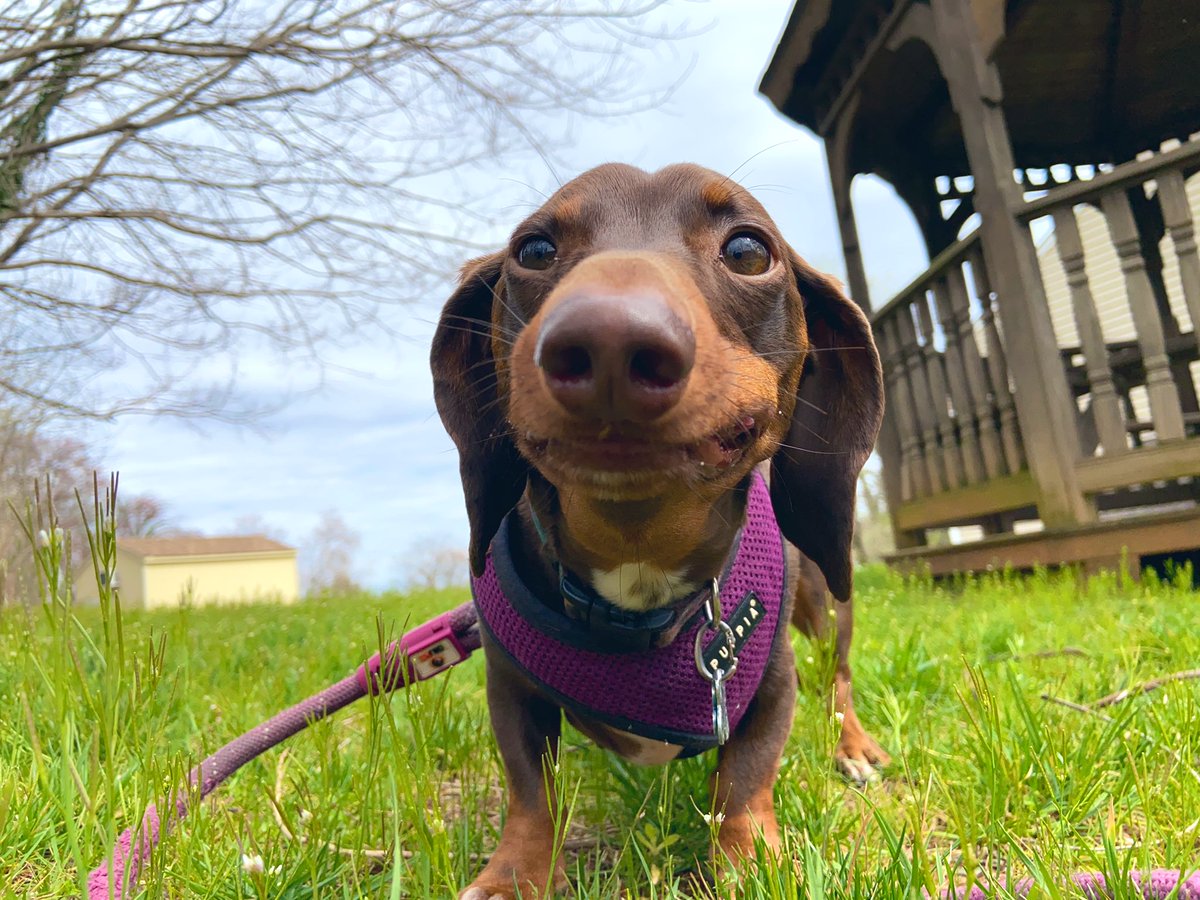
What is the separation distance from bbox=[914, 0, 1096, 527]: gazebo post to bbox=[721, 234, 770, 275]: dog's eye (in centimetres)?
420

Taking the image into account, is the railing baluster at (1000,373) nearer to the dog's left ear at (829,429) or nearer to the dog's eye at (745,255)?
the dog's left ear at (829,429)

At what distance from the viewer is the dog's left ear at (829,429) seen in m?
1.77

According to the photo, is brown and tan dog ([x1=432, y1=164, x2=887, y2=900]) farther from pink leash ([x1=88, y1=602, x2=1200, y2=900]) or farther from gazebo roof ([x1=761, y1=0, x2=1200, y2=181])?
gazebo roof ([x1=761, y1=0, x2=1200, y2=181])

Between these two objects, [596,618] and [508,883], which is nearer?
[508,883]

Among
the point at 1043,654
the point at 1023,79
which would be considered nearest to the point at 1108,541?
the point at 1043,654

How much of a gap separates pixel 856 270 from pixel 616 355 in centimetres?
733

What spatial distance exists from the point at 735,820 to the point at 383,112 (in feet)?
17.6

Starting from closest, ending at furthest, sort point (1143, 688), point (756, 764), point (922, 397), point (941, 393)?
point (756, 764) → point (1143, 688) → point (941, 393) → point (922, 397)

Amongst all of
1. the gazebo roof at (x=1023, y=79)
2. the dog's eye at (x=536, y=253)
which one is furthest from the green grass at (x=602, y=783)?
the gazebo roof at (x=1023, y=79)

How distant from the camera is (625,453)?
1168mm

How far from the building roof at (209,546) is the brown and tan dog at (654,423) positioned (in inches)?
1644

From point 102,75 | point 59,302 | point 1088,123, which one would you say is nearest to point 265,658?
point 59,302

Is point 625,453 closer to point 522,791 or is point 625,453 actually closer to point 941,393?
point 522,791

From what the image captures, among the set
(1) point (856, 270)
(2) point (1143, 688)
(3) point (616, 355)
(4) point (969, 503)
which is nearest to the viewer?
(3) point (616, 355)
